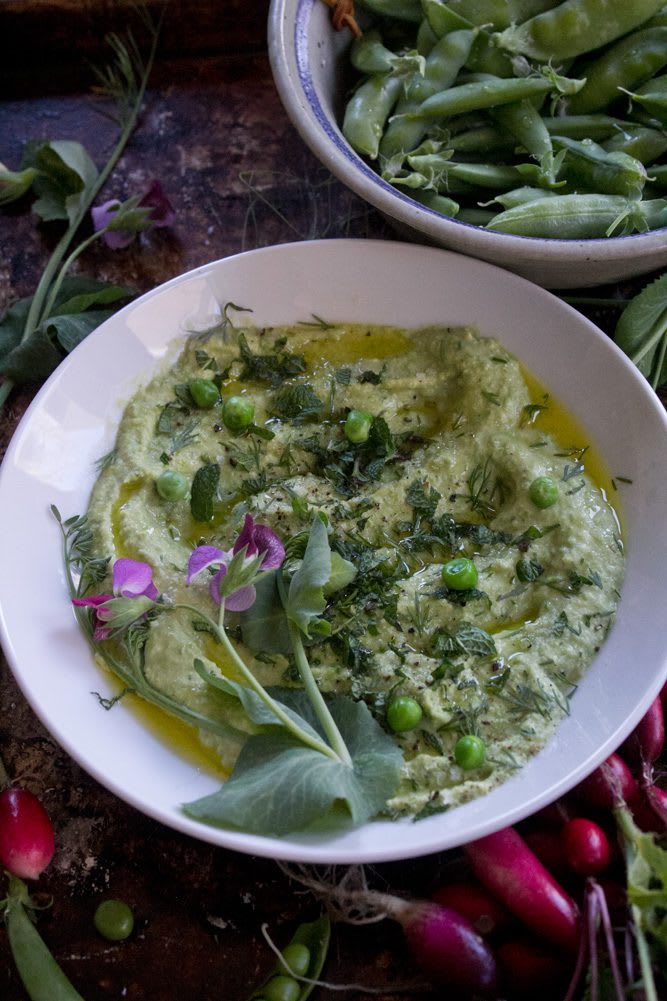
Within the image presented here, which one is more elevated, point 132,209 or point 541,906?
point 132,209

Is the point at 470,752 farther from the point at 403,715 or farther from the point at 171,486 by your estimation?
the point at 171,486

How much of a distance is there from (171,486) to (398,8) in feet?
5.85

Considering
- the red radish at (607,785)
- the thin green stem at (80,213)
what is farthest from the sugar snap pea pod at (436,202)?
the red radish at (607,785)

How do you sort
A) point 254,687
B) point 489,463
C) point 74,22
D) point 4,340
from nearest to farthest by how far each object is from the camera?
1. point 254,687
2. point 489,463
3. point 4,340
4. point 74,22

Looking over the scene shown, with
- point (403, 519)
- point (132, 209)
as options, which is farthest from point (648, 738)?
point (132, 209)

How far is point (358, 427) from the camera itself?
9.03 feet

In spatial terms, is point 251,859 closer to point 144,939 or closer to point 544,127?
point 144,939

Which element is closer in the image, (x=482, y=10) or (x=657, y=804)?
(x=657, y=804)

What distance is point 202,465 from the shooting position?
2.79 m

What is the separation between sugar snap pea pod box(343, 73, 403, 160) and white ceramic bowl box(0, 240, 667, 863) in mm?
318

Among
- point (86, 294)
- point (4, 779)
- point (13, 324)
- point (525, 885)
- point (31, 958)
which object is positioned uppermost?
point (86, 294)

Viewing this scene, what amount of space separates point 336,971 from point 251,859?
358mm

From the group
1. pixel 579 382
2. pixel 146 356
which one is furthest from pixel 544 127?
pixel 146 356

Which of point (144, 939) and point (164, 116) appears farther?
point (164, 116)
